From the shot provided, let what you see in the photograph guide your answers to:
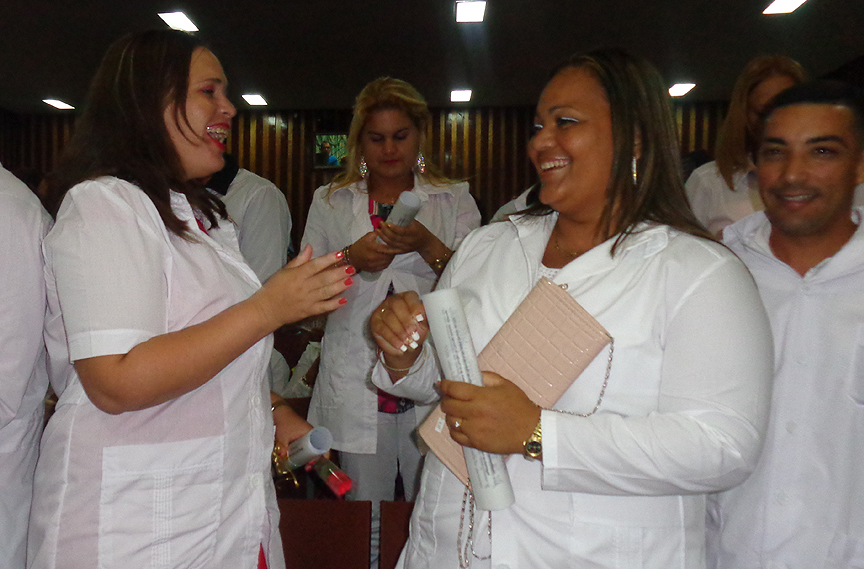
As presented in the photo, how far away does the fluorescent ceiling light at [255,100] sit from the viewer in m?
7.22

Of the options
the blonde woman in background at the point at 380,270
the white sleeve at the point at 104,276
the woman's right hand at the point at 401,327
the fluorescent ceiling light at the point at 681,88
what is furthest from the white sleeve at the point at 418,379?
the fluorescent ceiling light at the point at 681,88

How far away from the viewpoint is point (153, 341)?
41.0 inches

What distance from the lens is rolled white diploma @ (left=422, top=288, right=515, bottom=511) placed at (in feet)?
3.25

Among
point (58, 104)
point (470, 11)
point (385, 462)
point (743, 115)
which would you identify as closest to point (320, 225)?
point (385, 462)

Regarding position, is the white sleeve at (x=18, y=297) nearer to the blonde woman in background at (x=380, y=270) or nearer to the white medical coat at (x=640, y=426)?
the white medical coat at (x=640, y=426)

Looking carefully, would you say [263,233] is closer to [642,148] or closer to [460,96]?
[642,148]

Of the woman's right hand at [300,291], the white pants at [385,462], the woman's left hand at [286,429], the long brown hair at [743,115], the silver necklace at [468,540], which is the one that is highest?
the long brown hair at [743,115]

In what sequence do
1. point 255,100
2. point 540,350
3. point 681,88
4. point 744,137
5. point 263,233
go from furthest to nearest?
point 255,100 → point 681,88 → point 263,233 → point 744,137 → point 540,350

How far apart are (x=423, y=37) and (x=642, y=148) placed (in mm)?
4538

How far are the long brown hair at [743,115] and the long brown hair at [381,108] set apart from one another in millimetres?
1128

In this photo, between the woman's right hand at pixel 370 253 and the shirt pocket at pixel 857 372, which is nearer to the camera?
the shirt pocket at pixel 857 372

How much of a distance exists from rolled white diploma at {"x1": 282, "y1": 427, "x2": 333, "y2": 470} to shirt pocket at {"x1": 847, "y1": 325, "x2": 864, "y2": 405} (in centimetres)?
116

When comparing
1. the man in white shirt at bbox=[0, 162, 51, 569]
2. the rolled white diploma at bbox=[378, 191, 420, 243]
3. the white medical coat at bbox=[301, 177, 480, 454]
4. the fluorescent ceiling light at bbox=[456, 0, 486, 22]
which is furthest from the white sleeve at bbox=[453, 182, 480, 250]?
the fluorescent ceiling light at bbox=[456, 0, 486, 22]

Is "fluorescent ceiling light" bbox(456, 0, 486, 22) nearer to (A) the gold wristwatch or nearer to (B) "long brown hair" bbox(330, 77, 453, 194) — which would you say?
(B) "long brown hair" bbox(330, 77, 453, 194)
